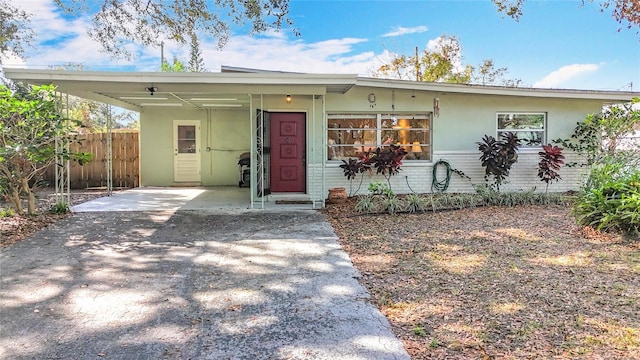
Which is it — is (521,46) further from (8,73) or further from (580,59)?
(8,73)

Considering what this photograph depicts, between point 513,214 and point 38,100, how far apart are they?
812 cm

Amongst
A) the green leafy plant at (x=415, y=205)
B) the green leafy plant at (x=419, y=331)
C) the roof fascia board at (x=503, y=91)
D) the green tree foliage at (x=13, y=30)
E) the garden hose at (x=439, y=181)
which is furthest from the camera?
the green tree foliage at (x=13, y=30)

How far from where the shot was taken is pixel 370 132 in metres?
9.34

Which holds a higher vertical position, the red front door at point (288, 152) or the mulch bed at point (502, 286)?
the red front door at point (288, 152)

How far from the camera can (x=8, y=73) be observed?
672cm

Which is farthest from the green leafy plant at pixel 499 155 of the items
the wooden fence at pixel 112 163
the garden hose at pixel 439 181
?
the wooden fence at pixel 112 163

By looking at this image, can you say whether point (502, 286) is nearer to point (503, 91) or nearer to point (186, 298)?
point (186, 298)

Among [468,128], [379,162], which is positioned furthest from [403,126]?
[468,128]

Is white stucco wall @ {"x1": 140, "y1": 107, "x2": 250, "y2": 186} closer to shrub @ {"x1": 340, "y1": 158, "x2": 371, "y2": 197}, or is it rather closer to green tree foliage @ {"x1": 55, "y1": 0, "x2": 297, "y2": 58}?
green tree foliage @ {"x1": 55, "y1": 0, "x2": 297, "y2": 58}

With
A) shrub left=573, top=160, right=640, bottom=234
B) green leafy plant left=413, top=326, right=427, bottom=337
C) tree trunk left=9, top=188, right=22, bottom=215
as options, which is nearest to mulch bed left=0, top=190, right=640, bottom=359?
green leafy plant left=413, top=326, right=427, bottom=337

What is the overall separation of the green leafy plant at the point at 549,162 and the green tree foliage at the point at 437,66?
564 inches

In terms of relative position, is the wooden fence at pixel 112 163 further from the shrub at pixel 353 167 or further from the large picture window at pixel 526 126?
the large picture window at pixel 526 126

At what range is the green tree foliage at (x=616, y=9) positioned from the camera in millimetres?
7359

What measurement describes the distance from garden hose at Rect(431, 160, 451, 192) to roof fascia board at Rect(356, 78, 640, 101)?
1650 millimetres
